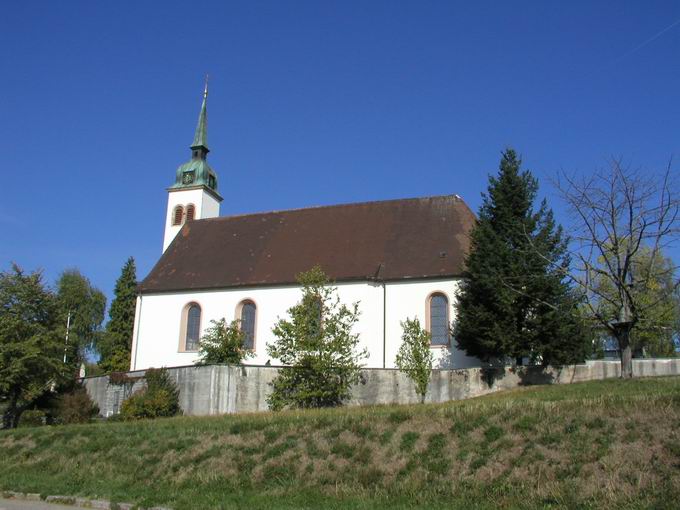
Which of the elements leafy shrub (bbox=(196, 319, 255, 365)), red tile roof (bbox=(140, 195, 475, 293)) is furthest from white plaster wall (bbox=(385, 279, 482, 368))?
leafy shrub (bbox=(196, 319, 255, 365))

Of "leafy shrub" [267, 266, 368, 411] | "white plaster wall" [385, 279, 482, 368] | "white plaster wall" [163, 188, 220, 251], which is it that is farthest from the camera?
"white plaster wall" [163, 188, 220, 251]

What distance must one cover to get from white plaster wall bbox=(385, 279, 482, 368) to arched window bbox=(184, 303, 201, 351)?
11.1 m

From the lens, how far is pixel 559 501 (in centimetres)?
1068

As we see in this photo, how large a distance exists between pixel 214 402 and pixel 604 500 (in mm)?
20590

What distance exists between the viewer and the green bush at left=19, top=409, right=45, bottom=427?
2831cm

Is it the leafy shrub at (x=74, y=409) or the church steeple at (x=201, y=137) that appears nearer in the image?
the leafy shrub at (x=74, y=409)

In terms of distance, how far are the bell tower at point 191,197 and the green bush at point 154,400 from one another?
1721 centimetres

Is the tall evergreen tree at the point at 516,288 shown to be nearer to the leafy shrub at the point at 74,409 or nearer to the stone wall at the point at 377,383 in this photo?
the stone wall at the point at 377,383

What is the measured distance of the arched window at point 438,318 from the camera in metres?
32.3

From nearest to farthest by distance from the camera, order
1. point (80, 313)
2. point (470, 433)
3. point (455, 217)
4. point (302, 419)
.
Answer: point (470, 433) → point (302, 419) → point (455, 217) → point (80, 313)

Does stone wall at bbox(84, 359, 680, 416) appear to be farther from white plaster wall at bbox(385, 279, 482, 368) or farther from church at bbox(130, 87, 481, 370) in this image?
white plaster wall at bbox(385, 279, 482, 368)

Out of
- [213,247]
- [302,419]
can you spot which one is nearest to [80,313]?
[213,247]

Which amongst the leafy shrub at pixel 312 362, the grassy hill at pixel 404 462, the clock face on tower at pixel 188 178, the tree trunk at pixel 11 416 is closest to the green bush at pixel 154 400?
the leafy shrub at pixel 312 362

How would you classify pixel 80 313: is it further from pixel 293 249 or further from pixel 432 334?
pixel 432 334
